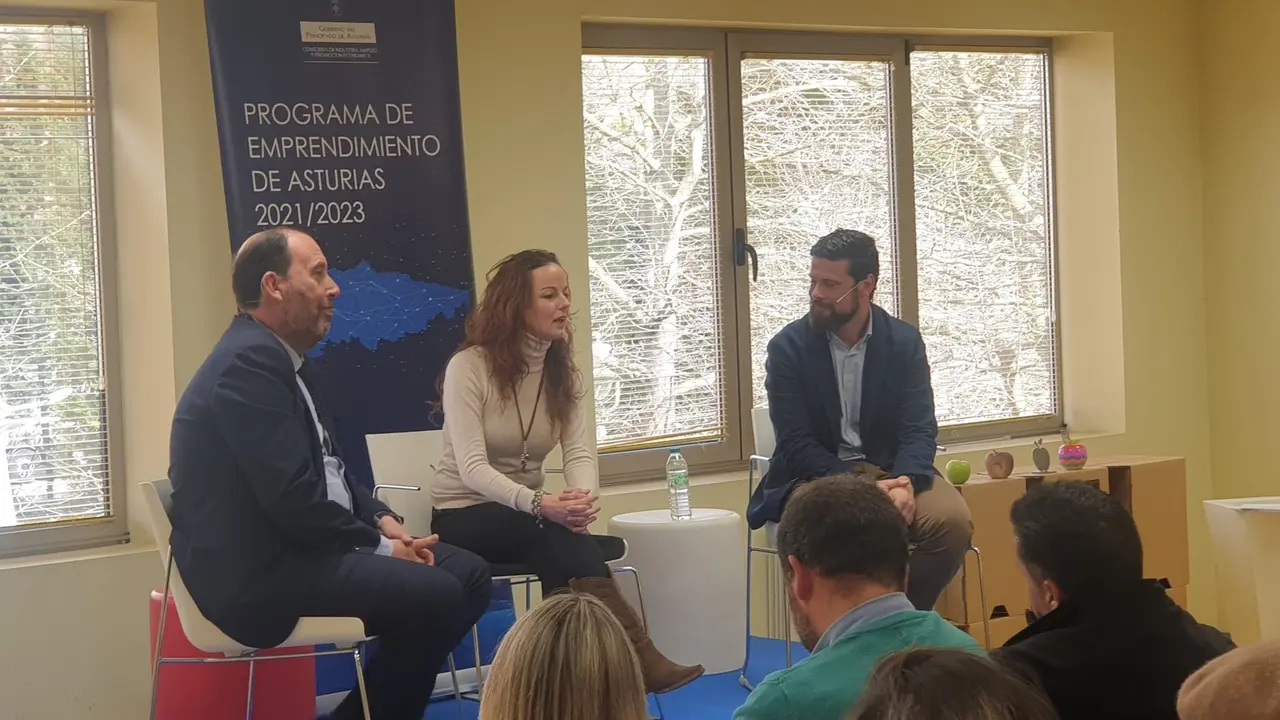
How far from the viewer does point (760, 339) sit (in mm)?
5473

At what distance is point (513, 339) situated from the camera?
397 cm

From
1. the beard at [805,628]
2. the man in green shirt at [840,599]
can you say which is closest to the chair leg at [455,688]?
the man in green shirt at [840,599]

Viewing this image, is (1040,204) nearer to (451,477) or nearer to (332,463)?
(451,477)

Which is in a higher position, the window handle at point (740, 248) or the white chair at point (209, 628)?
the window handle at point (740, 248)

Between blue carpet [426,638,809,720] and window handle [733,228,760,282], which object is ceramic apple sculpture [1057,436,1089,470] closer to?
blue carpet [426,638,809,720]

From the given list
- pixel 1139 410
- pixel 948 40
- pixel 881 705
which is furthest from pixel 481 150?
pixel 881 705

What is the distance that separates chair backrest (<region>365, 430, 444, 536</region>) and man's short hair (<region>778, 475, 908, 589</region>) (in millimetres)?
1892

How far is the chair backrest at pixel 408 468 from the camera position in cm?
399

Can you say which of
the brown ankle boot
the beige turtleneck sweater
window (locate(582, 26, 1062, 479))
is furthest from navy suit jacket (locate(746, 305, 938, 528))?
window (locate(582, 26, 1062, 479))

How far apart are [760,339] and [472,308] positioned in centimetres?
153

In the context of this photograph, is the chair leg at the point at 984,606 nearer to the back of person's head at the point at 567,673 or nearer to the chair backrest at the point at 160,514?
the chair backrest at the point at 160,514

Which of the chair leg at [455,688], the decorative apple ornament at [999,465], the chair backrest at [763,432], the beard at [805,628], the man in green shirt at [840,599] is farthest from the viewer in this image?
the decorative apple ornament at [999,465]

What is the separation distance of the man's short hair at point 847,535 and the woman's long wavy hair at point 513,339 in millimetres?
1737

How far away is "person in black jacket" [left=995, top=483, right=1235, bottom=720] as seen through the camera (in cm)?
210
